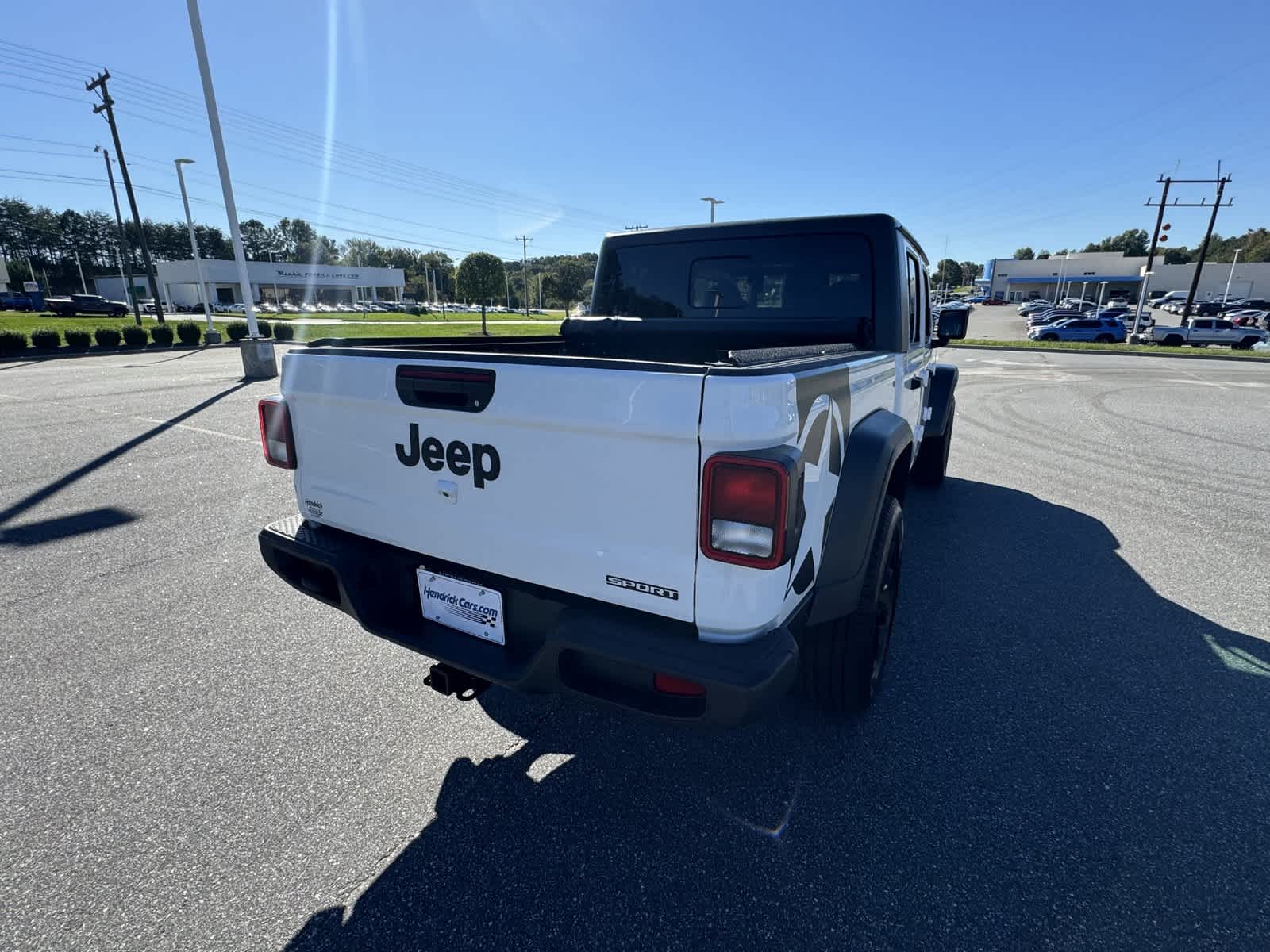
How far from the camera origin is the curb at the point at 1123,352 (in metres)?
22.0

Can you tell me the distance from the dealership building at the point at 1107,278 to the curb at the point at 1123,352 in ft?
226

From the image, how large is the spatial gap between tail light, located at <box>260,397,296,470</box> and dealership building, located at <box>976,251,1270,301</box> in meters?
101

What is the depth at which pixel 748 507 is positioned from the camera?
157 centimetres

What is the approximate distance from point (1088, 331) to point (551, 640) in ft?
130

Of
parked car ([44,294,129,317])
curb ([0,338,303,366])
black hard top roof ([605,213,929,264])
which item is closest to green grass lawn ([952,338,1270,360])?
black hard top roof ([605,213,929,264])

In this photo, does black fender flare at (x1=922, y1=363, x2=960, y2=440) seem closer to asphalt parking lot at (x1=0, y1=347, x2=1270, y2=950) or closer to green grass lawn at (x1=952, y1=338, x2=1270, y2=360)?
asphalt parking lot at (x1=0, y1=347, x2=1270, y2=950)

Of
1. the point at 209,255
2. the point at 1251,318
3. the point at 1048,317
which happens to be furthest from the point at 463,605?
the point at 209,255

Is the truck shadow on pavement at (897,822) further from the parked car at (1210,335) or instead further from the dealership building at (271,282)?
the dealership building at (271,282)

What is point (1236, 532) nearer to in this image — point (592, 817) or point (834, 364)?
point (834, 364)

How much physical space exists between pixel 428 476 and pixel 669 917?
5.14 ft

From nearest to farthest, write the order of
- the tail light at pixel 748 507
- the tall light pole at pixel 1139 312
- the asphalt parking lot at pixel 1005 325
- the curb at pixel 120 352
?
the tail light at pixel 748 507 < the curb at pixel 120 352 < the tall light pole at pixel 1139 312 < the asphalt parking lot at pixel 1005 325

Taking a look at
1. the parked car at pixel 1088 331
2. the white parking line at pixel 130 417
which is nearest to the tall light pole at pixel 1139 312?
the parked car at pixel 1088 331

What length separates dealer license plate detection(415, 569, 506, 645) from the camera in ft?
6.83

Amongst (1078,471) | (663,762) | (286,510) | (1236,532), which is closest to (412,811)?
(663,762)
